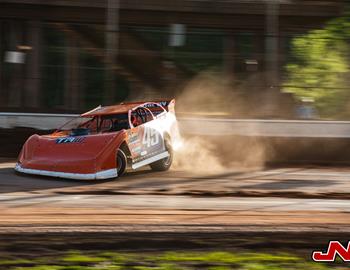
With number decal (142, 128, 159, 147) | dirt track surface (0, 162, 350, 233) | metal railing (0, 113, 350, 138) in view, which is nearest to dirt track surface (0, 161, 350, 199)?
dirt track surface (0, 162, 350, 233)

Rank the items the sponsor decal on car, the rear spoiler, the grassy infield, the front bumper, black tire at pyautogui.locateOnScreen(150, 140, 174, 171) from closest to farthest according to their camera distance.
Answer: the grassy infield, the front bumper, the sponsor decal on car, black tire at pyautogui.locateOnScreen(150, 140, 174, 171), the rear spoiler

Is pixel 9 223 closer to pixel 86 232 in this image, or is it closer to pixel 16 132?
pixel 86 232

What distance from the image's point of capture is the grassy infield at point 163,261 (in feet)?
19.1

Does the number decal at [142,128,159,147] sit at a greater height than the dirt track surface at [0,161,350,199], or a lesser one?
greater

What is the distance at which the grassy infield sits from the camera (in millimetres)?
5816

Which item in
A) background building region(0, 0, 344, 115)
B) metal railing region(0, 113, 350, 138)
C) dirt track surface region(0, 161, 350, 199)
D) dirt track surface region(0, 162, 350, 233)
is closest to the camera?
dirt track surface region(0, 162, 350, 233)

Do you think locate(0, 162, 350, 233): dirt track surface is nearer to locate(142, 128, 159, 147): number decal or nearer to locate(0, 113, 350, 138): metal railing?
locate(142, 128, 159, 147): number decal

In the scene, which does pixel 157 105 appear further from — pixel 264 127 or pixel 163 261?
pixel 163 261

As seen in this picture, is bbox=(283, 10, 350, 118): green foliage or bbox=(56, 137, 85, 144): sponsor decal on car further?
bbox=(283, 10, 350, 118): green foliage

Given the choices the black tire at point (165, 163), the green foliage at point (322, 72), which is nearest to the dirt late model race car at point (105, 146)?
the black tire at point (165, 163)

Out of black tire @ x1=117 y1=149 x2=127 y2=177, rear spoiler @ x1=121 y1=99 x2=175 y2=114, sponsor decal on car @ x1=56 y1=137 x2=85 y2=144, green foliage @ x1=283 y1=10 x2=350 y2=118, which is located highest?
green foliage @ x1=283 y1=10 x2=350 y2=118

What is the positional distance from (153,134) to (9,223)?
484 cm

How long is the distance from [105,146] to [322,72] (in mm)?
6768

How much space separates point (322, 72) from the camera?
1534 centimetres
